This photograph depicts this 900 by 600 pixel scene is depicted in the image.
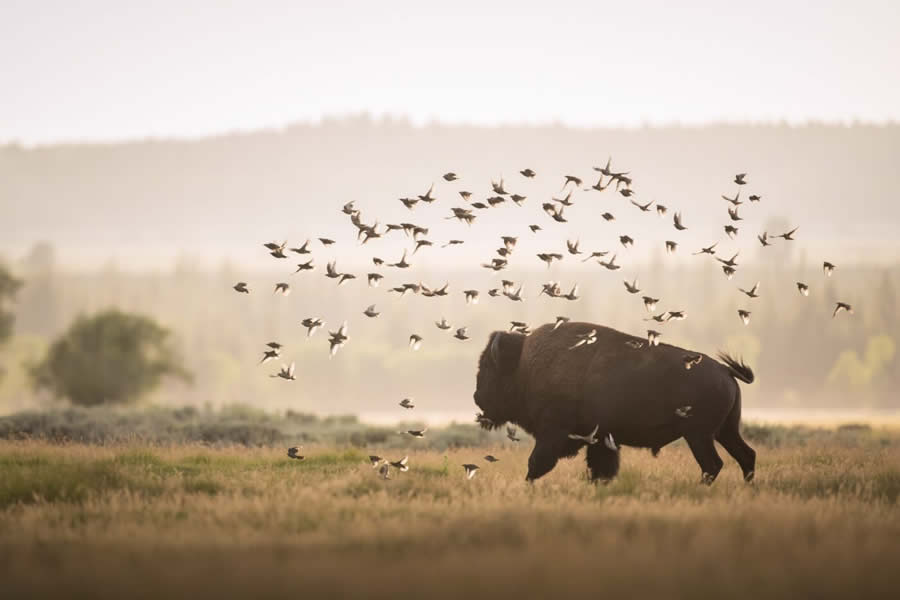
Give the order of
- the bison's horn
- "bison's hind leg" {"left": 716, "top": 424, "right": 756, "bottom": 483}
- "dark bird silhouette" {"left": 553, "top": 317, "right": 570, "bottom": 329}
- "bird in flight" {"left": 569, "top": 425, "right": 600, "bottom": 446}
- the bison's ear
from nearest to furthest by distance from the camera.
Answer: "bird in flight" {"left": 569, "top": 425, "right": 600, "bottom": 446} < "bison's hind leg" {"left": 716, "top": 424, "right": 756, "bottom": 483} < "dark bird silhouette" {"left": 553, "top": 317, "right": 570, "bottom": 329} < the bison's horn < the bison's ear

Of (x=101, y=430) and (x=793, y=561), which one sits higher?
(x=793, y=561)

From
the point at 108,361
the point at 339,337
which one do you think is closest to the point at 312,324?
the point at 339,337

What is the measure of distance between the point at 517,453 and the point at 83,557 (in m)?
13.6

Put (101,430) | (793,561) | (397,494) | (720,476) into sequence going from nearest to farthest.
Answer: (793,561), (397,494), (720,476), (101,430)

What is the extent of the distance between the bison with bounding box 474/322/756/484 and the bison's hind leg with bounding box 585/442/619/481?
14 millimetres

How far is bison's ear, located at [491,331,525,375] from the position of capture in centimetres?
1664

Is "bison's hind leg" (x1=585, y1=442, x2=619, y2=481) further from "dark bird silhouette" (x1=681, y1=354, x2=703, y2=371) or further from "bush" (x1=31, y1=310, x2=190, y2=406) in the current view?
"bush" (x1=31, y1=310, x2=190, y2=406)

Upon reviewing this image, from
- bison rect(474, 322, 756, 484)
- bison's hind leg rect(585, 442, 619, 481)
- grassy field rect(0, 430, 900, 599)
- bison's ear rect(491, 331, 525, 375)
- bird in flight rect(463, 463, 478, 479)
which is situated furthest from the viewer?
bison's ear rect(491, 331, 525, 375)

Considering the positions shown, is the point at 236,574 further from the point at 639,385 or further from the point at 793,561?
the point at 639,385

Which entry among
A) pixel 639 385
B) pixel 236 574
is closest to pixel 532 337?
pixel 639 385

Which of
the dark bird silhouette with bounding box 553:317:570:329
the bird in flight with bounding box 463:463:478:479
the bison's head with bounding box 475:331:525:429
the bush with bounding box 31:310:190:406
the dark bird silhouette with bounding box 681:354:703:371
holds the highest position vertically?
the dark bird silhouette with bounding box 553:317:570:329

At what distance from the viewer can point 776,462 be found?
19.0 meters

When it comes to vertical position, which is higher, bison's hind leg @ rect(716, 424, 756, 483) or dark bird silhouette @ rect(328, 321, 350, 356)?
dark bird silhouette @ rect(328, 321, 350, 356)

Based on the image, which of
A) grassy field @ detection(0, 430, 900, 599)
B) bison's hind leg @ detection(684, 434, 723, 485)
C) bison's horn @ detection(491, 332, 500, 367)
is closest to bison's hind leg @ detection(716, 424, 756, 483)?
grassy field @ detection(0, 430, 900, 599)
